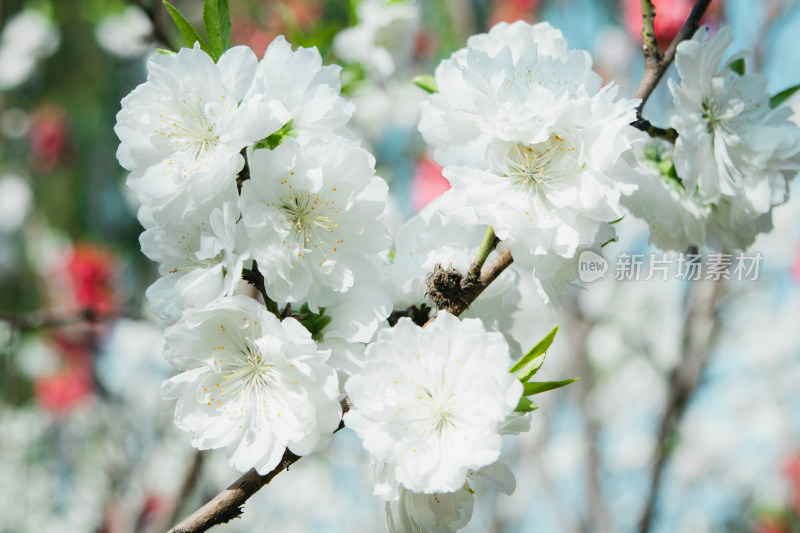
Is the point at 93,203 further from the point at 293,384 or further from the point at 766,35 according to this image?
the point at 293,384

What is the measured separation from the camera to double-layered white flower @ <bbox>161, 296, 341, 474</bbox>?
0.64m

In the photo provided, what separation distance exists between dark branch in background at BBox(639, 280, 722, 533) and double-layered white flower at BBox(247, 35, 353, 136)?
64.0 inches

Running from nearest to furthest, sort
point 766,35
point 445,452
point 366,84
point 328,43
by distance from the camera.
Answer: point 445,452, point 328,43, point 366,84, point 766,35

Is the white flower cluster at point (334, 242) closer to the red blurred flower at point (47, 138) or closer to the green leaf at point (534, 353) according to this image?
the green leaf at point (534, 353)

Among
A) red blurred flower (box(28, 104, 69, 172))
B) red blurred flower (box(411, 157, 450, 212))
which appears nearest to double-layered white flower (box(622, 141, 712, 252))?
red blurred flower (box(411, 157, 450, 212))

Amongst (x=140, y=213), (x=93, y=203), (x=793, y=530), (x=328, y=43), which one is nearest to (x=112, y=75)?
(x=93, y=203)

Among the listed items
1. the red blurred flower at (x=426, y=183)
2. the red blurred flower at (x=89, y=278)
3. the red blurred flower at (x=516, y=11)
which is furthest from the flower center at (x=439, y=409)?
the red blurred flower at (x=516, y=11)

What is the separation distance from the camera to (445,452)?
0.62 meters

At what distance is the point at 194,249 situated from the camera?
71 centimetres

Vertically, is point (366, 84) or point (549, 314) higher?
point (366, 84)

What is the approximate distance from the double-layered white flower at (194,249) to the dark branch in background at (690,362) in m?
1.68

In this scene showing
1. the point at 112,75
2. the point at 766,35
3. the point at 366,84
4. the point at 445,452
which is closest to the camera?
the point at 445,452

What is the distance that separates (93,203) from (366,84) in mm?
3530

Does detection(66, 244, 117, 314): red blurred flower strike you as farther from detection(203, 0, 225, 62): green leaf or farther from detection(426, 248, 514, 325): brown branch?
detection(426, 248, 514, 325): brown branch
